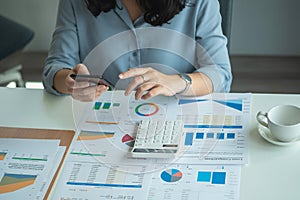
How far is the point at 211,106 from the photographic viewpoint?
1251mm

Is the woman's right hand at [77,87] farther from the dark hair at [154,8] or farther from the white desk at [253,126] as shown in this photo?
the dark hair at [154,8]

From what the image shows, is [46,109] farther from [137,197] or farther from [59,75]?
[137,197]

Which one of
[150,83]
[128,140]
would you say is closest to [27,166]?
[128,140]

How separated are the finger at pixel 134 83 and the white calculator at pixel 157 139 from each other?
0.25 ft

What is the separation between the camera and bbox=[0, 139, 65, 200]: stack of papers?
3.48 feet

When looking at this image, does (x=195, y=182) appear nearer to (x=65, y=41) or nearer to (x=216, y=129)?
(x=216, y=129)

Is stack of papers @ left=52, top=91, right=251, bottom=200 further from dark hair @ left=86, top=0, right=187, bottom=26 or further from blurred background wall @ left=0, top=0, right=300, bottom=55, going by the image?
blurred background wall @ left=0, top=0, right=300, bottom=55

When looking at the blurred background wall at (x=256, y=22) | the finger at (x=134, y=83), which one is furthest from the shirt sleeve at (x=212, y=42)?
the blurred background wall at (x=256, y=22)

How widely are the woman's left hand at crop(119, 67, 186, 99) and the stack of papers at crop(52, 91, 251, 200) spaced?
0.12ft

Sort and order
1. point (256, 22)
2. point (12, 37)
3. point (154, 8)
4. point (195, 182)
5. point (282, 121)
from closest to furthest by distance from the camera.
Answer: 1. point (195, 182)
2. point (282, 121)
3. point (154, 8)
4. point (12, 37)
5. point (256, 22)

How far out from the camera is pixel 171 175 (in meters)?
1.06

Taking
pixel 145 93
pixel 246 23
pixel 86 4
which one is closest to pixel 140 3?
pixel 86 4

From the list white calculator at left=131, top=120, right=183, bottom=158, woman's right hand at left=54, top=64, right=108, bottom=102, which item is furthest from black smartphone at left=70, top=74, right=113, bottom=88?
white calculator at left=131, top=120, right=183, bottom=158

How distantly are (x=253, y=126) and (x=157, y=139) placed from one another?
21 cm
